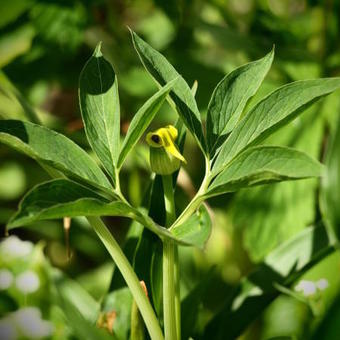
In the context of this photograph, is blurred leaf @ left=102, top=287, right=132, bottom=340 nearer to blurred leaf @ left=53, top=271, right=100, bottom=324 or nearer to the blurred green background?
blurred leaf @ left=53, top=271, right=100, bottom=324

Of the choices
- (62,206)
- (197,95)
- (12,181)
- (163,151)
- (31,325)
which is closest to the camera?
(62,206)

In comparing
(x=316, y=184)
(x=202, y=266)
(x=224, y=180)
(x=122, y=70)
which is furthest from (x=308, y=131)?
(x=224, y=180)

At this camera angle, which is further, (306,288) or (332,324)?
(306,288)

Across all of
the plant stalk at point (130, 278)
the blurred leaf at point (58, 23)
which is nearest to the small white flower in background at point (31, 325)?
the plant stalk at point (130, 278)

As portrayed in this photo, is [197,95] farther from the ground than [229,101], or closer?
closer

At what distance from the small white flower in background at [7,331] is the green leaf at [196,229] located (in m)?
0.22

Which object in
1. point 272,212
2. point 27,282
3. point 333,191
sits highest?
point 333,191

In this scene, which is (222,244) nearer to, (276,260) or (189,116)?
(276,260)

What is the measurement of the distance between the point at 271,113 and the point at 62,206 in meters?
0.19

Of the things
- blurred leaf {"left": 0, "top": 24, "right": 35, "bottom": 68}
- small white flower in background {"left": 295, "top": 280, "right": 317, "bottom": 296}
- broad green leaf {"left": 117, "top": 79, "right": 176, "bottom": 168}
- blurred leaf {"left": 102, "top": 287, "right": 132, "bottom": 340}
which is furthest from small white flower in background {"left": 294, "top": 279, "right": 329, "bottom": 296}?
blurred leaf {"left": 0, "top": 24, "right": 35, "bottom": 68}

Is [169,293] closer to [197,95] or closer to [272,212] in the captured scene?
[272,212]

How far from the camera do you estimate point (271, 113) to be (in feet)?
1.59

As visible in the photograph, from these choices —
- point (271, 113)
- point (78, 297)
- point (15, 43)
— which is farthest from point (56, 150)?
point (15, 43)

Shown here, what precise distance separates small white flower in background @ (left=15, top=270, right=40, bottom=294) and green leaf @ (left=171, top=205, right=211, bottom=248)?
0.83ft
